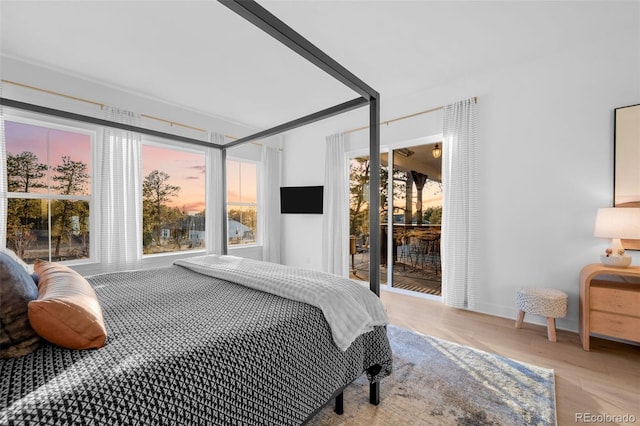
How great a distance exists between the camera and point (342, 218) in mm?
4578

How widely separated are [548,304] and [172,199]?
4705mm

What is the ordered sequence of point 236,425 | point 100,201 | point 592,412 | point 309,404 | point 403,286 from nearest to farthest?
point 236,425, point 309,404, point 592,412, point 100,201, point 403,286

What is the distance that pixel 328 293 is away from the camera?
59.1 inches

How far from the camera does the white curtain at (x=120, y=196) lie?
3324 millimetres

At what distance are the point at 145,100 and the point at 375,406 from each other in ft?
14.1

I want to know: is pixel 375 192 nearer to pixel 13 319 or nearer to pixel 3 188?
pixel 13 319

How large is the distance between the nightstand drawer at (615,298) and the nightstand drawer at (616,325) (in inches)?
1.6

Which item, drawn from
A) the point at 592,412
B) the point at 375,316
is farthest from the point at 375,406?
the point at 592,412

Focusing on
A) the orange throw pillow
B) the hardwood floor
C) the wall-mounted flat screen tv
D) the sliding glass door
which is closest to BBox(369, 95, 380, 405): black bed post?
the hardwood floor

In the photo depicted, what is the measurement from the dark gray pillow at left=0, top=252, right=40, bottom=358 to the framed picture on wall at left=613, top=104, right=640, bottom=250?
13.0ft

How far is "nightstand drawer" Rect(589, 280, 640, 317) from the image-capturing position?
2217 mm

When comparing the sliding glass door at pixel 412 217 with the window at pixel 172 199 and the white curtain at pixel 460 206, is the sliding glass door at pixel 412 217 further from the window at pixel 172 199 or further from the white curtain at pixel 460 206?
the window at pixel 172 199

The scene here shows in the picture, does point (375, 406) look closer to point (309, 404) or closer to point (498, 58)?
point (309, 404)

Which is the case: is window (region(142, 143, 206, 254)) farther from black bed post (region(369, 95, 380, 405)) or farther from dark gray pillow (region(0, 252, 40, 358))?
black bed post (region(369, 95, 380, 405))
